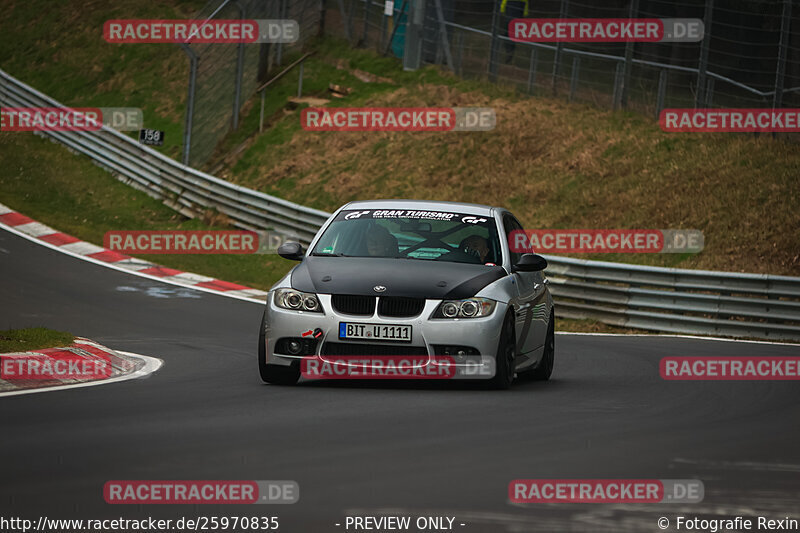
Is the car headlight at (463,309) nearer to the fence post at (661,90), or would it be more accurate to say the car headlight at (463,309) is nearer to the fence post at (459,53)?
the fence post at (661,90)

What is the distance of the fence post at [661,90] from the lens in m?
25.8

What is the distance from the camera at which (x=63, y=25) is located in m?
42.8

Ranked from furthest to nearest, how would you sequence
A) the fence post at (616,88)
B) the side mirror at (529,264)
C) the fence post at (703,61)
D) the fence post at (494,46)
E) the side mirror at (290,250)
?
1. the fence post at (494,46)
2. the fence post at (616,88)
3. the fence post at (703,61)
4. the side mirror at (529,264)
5. the side mirror at (290,250)

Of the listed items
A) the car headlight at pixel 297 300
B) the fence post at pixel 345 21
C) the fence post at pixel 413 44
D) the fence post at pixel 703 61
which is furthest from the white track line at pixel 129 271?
the fence post at pixel 345 21

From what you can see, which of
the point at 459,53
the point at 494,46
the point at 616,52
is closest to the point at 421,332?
the point at 616,52

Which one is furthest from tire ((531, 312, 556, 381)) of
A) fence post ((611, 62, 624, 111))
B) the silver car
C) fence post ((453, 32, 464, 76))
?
fence post ((453, 32, 464, 76))

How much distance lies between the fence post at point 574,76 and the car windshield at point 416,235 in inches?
693

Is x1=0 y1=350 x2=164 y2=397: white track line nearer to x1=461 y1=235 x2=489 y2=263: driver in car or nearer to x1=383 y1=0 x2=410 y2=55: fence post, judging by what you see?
x1=461 y1=235 x2=489 y2=263: driver in car

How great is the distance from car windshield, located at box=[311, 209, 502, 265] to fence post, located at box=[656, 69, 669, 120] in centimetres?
1567

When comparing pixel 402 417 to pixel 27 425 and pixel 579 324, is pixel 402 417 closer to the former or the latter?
pixel 27 425

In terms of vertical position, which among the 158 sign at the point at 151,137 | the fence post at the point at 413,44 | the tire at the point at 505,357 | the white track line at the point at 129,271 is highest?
the fence post at the point at 413,44

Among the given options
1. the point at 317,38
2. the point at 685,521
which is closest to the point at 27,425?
the point at 685,521

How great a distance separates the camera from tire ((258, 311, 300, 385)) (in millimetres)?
9836

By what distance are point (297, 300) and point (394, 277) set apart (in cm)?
76
